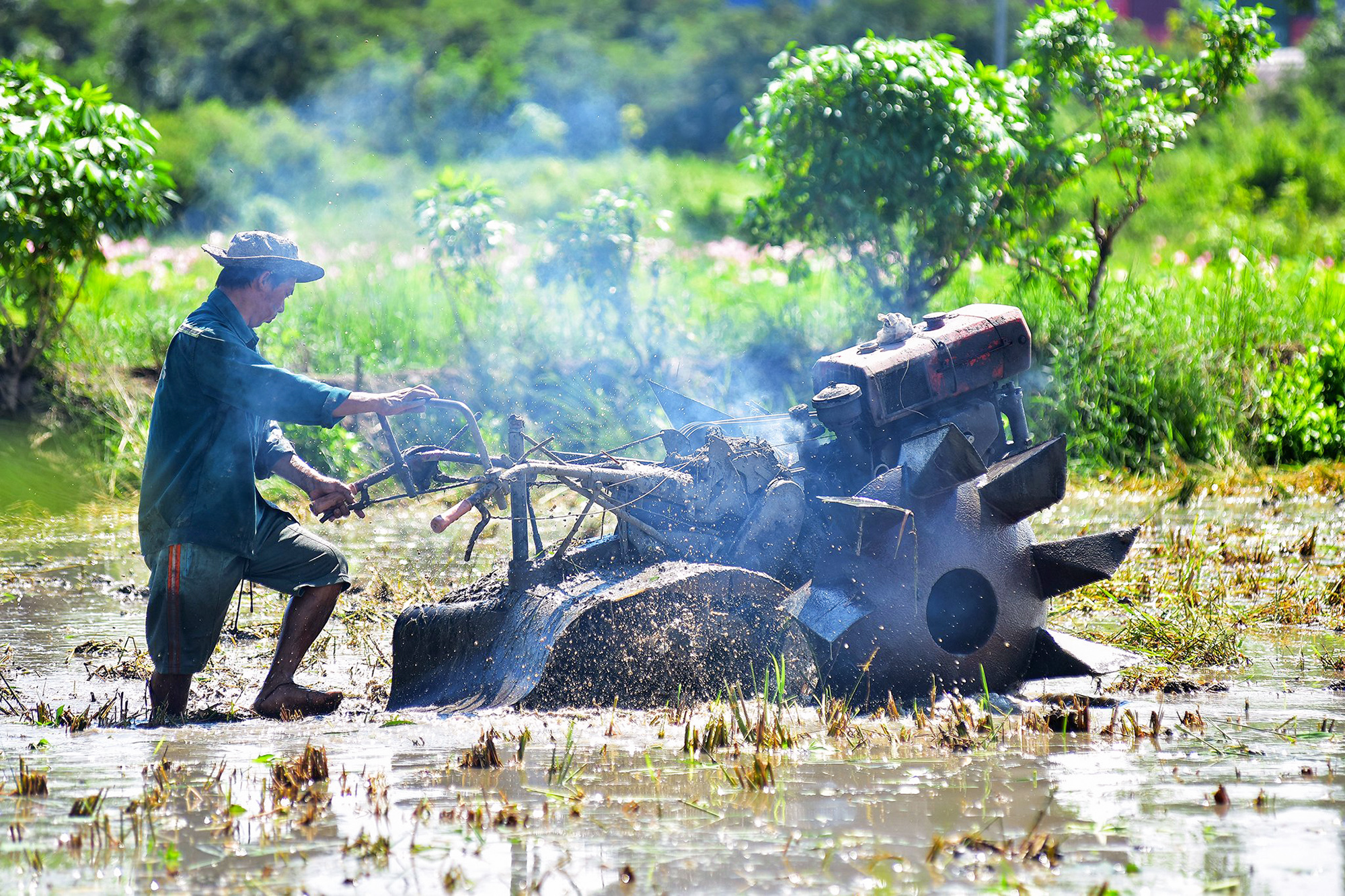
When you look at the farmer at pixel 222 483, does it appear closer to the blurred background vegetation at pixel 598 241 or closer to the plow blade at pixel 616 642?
the plow blade at pixel 616 642

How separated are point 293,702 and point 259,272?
1.50m

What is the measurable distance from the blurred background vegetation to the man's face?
196 inches

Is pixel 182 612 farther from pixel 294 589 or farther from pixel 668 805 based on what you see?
pixel 668 805

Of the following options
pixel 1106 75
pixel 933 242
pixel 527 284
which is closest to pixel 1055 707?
pixel 933 242

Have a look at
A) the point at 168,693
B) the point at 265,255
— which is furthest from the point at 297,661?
the point at 265,255

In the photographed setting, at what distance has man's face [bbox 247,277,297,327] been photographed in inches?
193

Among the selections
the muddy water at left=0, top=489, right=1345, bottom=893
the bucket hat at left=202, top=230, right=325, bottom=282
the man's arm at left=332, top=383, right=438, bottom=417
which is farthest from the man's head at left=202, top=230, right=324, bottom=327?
the muddy water at left=0, top=489, right=1345, bottom=893

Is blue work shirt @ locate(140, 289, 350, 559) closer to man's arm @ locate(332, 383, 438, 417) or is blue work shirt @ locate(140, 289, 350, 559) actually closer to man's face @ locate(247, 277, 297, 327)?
man's arm @ locate(332, 383, 438, 417)

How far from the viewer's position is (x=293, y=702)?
4.88 meters

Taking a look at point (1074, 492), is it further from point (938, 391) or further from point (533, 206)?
point (533, 206)

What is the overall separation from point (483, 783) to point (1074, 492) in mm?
6372

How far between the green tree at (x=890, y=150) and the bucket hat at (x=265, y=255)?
5281 millimetres

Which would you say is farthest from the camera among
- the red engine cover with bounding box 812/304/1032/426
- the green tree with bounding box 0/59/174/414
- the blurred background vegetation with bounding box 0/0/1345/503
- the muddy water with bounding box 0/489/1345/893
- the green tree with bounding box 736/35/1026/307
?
the blurred background vegetation with bounding box 0/0/1345/503

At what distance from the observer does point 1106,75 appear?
388 inches
